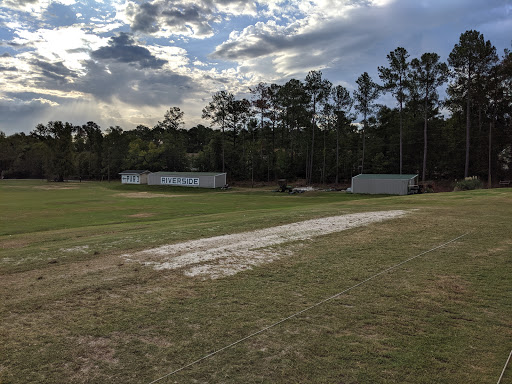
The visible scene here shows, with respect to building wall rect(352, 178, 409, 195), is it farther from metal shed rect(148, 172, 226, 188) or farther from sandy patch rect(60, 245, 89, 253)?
sandy patch rect(60, 245, 89, 253)

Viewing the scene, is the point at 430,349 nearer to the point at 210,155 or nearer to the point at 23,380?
the point at 23,380

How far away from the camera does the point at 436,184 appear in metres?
57.2

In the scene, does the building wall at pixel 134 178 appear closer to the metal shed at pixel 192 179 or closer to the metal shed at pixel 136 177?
the metal shed at pixel 136 177

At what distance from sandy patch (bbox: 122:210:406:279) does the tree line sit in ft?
150

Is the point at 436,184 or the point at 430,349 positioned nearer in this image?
the point at 430,349

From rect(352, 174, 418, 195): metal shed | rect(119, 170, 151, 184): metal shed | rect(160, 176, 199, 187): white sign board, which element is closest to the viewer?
rect(352, 174, 418, 195): metal shed

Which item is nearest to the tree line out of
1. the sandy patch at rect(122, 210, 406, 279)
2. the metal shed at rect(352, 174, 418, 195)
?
the metal shed at rect(352, 174, 418, 195)

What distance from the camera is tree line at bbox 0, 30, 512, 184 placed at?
5219 centimetres

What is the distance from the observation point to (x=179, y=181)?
7619cm

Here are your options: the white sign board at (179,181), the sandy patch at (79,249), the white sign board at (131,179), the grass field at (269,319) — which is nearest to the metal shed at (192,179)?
the white sign board at (179,181)

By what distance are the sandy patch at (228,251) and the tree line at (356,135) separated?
45850 millimetres

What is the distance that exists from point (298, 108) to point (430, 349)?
75730 millimetres

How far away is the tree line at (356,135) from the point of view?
52188mm

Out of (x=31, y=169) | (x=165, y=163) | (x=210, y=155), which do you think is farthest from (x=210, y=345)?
(x=31, y=169)
